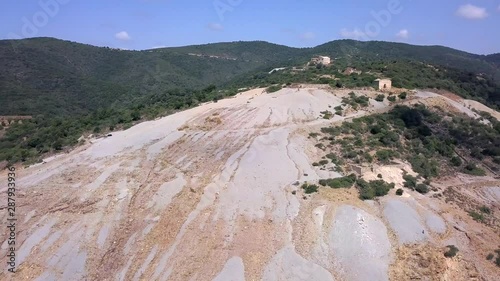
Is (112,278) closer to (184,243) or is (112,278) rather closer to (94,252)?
(94,252)

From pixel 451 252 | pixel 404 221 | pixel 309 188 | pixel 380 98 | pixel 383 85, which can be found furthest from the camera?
pixel 383 85

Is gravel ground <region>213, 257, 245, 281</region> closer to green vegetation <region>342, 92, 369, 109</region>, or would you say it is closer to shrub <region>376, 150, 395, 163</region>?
shrub <region>376, 150, 395, 163</region>

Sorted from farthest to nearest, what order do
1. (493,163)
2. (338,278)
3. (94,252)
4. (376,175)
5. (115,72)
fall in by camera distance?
(115,72) < (493,163) < (376,175) < (94,252) < (338,278)

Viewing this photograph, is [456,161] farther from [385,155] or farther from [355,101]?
[355,101]

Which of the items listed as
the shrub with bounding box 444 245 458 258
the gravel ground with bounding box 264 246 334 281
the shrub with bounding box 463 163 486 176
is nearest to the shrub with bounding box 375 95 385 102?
the shrub with bounding box 463 163 486 176

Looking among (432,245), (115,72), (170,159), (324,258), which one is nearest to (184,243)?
(324,258)

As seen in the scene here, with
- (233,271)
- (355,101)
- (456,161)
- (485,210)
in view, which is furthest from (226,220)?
(355,101)

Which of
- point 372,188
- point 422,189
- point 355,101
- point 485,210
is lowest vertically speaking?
point 485,210
